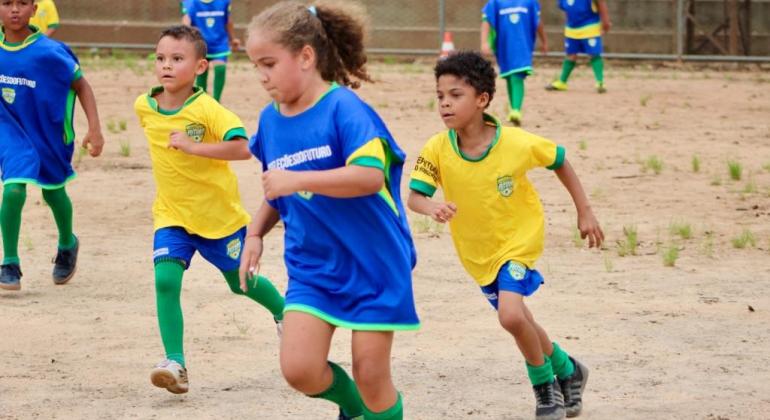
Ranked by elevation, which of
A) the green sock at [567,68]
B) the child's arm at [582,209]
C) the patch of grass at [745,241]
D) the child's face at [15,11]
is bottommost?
the patch of grass at [745,241]

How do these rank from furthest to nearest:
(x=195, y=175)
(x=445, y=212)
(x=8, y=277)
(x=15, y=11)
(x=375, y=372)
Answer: (x=8, y=277) < (x=15, y=11) < (x=195, y=175) < (x=445, y=212) < (x=375, y=372)

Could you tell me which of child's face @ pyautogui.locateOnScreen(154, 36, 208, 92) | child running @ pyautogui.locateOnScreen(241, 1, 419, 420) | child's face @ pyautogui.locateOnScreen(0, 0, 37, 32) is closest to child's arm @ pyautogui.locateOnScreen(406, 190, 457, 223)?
child running @ pyautogui.locateOnScreen(241, 1, 419, 420)

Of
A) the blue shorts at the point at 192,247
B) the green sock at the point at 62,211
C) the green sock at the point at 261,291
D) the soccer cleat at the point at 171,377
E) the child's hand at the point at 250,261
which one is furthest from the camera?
the green sock at the point at 62,211

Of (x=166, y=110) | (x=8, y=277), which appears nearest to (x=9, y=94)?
(x=8, y=277)

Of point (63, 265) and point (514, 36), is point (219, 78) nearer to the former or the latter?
point (514, 36)

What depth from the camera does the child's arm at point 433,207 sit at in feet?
15.8

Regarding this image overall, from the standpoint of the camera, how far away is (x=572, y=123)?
14008 mm

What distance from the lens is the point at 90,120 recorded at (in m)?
7.24

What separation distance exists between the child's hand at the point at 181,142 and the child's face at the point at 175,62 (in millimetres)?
373

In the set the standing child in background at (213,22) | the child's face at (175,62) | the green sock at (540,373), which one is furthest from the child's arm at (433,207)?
the standing child in background at (213,22)

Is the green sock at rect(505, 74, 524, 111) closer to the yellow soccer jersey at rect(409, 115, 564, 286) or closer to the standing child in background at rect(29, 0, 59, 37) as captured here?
the standing child in background at rect(29, 0, 59, 37)

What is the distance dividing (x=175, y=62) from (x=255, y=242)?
5.43 ft

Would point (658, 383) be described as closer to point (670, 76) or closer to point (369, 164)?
point (369, 164)

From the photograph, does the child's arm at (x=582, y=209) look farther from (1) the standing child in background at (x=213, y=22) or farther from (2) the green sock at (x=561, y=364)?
(1) the standing child in background at (x=213, y=22)
